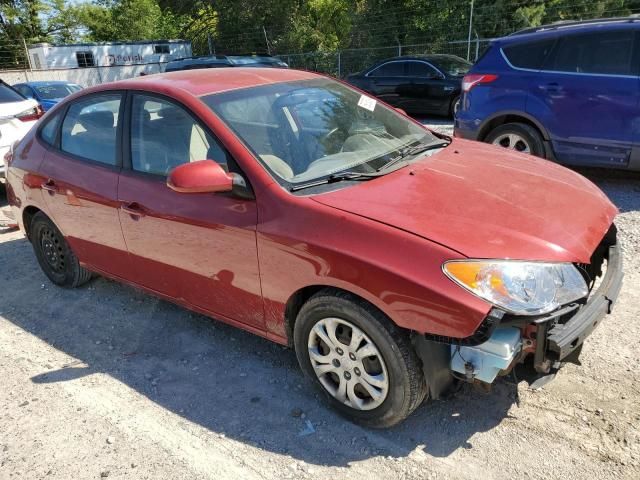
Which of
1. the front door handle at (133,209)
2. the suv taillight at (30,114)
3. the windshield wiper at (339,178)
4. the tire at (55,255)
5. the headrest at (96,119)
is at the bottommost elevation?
the tire at (55,255)

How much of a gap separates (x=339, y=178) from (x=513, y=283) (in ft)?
3.53

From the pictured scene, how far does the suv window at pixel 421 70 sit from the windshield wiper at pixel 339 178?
958cm

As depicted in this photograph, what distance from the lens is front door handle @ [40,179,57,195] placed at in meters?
4.16

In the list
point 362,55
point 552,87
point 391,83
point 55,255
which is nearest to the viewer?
point 55,255

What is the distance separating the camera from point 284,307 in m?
2.91

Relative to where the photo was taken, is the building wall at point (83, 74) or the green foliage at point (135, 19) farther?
the green foliage at point (135, 19)

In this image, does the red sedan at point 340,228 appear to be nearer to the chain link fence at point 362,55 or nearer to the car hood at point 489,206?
the car hood at point 489,206

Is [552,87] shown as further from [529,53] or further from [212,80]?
[212,80]

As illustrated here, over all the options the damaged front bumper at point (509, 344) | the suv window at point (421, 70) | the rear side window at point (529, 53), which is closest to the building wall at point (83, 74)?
the suv window at point (421, 70)

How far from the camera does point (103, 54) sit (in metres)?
30.1

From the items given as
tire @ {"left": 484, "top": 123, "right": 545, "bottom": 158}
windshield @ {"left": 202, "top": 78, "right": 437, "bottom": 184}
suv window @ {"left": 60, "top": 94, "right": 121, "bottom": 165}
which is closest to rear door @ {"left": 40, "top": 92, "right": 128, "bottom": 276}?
suv window @ {"left": 60, "top": 94, "right": 121, "bottom": 165}

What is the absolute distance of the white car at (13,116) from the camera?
23.4ft

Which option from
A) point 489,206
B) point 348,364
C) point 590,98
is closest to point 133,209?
point 348,364

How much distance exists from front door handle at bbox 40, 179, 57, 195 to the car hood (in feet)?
7.96
